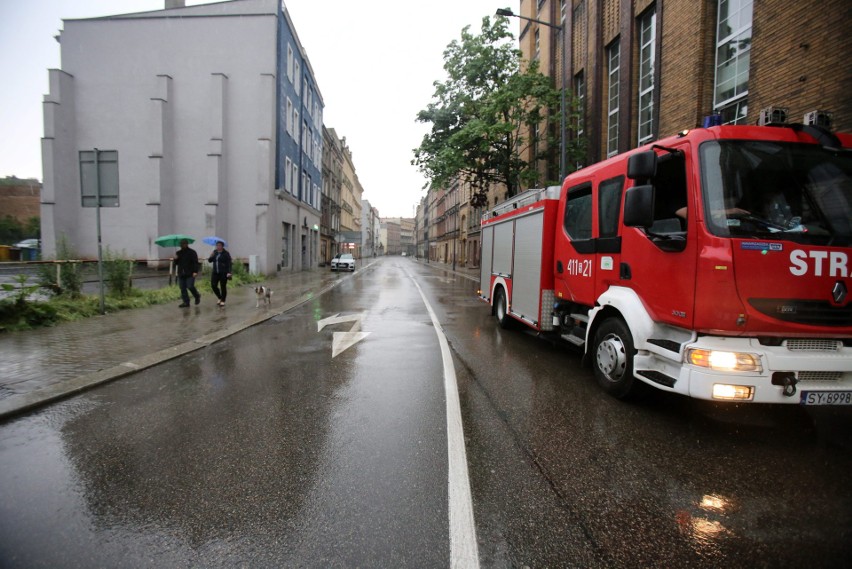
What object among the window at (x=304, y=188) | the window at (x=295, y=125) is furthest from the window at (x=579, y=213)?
the window at (x=304, y=188)

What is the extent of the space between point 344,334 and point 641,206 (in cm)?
611

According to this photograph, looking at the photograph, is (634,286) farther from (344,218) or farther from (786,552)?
(344,218)

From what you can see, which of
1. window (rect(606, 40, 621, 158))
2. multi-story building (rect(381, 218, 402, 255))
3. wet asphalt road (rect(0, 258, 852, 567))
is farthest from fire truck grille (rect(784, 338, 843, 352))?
multi-story building (rect(381, 218, 402, 255))

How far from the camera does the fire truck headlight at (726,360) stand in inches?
137

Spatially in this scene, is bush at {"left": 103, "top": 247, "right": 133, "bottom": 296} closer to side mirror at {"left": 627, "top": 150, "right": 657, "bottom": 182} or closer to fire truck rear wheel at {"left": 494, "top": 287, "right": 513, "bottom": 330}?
fire truck rear wheel at {"left": 494, "top": 287, "right": 513, "bottom": 330}

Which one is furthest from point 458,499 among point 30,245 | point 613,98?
point 30,245

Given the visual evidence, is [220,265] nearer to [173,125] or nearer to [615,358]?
[615,358]

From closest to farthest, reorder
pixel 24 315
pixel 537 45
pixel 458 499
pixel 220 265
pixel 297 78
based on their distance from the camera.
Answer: pixel 458 499, pixel 24 315, pixel 220 265, pixel 537 45, pixel 297 78

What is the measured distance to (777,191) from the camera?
3723 mm

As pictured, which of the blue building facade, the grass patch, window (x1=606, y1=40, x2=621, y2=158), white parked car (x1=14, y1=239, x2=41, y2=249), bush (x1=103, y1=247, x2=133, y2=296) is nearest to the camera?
the grass patch

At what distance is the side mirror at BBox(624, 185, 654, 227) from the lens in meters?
4.02

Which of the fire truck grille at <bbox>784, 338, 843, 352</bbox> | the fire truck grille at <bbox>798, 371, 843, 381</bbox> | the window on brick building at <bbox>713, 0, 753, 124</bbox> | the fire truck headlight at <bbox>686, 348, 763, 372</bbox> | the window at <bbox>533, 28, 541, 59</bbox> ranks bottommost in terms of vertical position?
the fire truck grille at <bbox>798, 371, 843, 381</bbox>

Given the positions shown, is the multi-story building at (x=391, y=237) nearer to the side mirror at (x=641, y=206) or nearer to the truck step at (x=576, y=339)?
the truck step at (x=576, y=339)

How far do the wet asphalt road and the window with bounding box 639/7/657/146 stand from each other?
11672 mm
